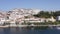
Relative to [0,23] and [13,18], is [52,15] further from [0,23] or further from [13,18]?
[0,23]

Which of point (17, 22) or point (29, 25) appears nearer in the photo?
point (29, 25)

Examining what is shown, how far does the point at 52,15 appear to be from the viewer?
2422cm

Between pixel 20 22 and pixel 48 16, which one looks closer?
pixel 20 22

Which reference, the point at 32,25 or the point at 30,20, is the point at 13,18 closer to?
the point at 30,20

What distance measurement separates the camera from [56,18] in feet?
76.6

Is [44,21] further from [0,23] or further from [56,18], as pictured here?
[0,23]

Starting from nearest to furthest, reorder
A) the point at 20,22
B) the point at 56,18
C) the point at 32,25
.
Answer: the point at 32,25 → the point at 20,22 → the point at 56,18

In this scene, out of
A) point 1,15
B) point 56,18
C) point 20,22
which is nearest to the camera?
point 20,22

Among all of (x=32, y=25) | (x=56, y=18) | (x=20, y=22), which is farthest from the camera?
(x=56, y=18)

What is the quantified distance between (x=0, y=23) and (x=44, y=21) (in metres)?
4.40

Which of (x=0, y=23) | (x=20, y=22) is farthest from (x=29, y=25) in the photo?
(x=0, y=23)

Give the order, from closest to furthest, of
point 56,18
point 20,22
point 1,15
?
point 20,22, point 56,18, point 1,15

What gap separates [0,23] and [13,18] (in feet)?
8.58

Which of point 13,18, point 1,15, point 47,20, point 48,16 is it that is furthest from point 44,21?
point 1,15
